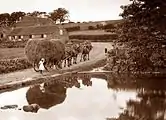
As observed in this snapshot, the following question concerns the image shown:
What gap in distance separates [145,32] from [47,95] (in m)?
11.0

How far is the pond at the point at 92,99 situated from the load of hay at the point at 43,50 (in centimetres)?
296

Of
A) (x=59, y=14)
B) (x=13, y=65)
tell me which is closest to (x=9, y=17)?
(x=59, y=14)

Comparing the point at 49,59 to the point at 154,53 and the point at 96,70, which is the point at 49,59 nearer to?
the point at 96,70

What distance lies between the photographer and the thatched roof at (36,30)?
79438 mm

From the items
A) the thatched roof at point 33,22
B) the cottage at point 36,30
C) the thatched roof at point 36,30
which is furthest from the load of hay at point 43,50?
the thatched roof at point 33,22

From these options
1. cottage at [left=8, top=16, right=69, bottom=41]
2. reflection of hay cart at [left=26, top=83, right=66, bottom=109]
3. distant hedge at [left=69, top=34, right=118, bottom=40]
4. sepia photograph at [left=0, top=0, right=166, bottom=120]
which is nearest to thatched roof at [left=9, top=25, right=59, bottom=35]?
cottage at [left=8, top=16, right=69, bottom=41]

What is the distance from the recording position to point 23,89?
27.9 meters

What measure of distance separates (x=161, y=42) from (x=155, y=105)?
39.0 feet

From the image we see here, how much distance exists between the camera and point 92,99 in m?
24.1

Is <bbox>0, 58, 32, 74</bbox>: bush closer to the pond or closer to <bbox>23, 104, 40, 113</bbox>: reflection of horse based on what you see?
the pond

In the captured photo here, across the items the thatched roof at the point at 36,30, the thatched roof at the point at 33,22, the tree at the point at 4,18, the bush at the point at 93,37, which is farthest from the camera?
the tree at the point at 4,18

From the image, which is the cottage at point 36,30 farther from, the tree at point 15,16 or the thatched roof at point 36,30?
the tree at point 15,16

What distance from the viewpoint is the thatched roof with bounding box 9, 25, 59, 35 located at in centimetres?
7944

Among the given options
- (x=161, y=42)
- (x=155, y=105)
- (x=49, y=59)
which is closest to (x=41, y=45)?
(x=49, y=59)
